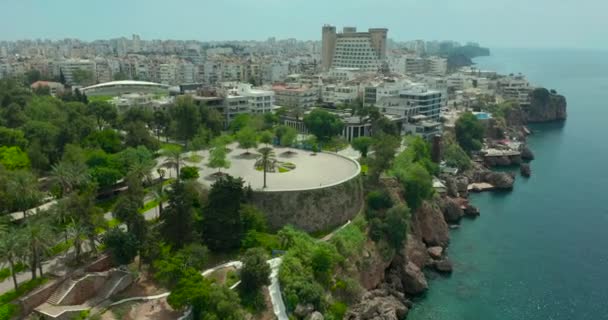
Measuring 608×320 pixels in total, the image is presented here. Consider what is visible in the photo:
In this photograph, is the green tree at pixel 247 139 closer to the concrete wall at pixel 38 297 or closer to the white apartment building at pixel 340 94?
the concrete wall at pixel 38 297

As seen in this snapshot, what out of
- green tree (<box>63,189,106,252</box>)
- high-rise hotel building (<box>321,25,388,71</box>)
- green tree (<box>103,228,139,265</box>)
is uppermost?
high-rise hotel building (<box>321,25,388,71</box>)

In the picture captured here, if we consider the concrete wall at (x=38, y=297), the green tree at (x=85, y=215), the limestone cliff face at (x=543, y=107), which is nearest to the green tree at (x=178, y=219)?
the green tree at (x=85, y=215)

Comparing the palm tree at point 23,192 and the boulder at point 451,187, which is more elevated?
the palm tree at point 23,192

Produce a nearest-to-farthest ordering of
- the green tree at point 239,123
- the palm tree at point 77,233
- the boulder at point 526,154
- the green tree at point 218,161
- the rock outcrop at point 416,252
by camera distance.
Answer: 1. the palm tree at point 77,233
2. the rock outcrop at point 416,252
3. the green tree at point 218,161
4. the green tree at point 239,123
5. the boulder at point 526,154

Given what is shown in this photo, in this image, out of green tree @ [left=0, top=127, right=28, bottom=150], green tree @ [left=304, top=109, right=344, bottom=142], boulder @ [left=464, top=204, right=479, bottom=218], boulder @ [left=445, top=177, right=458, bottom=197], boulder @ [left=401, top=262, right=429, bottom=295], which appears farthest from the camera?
green tree @ [left=304, top=109, right=344, bottom=142]

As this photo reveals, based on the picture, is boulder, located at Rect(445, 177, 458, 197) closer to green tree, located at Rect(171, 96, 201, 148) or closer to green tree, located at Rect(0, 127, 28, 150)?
green tree, located at Rect(171, 96, 201, 148)

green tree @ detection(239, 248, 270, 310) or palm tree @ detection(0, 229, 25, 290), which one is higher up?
palm tree @ detection(0, 229, 25, 290)

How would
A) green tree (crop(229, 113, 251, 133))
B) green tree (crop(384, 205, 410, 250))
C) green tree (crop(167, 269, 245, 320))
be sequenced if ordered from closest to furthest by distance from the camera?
green tree (crop(167, 269, 245, 320))
green tree (crop(384, 205, 410, 250))
green tree (crop(229, 113, 251, 133))

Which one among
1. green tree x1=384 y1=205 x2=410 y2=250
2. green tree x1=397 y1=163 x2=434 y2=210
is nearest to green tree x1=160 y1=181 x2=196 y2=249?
green tree x1=384 y1=205 x2=410 y2=250
